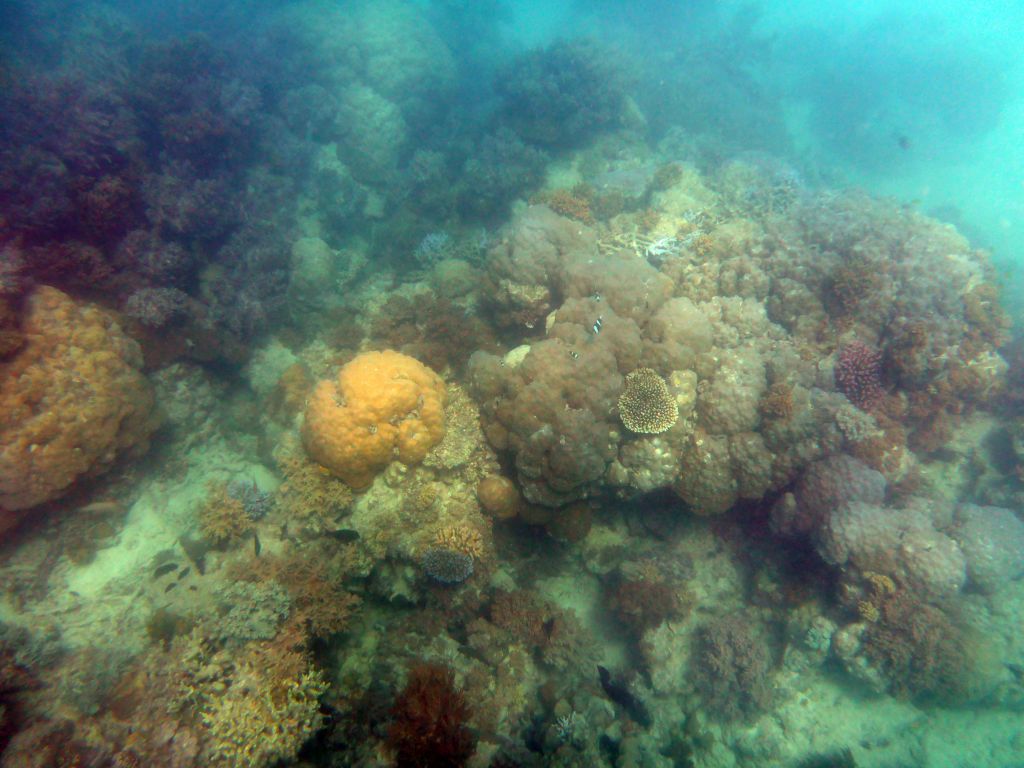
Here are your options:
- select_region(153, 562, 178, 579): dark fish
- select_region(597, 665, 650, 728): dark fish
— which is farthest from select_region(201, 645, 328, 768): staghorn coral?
select_region(597, 665, 650, 728): dark fish

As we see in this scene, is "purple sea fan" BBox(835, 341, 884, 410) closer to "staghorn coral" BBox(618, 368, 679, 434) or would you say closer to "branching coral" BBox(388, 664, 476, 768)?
"staghorn coral" BBox(618, 368, 679, 434)

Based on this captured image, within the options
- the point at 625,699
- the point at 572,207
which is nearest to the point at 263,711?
the point at 625,699

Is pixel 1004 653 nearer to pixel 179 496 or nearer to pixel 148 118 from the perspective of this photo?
pixel 179 496

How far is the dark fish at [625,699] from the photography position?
7.74 meters

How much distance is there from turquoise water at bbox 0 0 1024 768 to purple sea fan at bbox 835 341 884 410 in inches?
2.2

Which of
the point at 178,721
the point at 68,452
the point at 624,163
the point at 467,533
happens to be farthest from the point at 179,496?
the point at 624,163

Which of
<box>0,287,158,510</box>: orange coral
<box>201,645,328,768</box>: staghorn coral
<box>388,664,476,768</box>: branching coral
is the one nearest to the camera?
<box>201,645,328,768</box>: staghorn coral

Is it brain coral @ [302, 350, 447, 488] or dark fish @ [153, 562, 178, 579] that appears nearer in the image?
brain coral @ [302, 350, 447, 488]

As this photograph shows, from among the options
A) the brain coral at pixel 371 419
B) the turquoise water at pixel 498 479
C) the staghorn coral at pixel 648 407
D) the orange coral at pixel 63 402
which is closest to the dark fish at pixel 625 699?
the turquoise water at pixel 498 479

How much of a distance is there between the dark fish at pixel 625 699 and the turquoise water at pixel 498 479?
0.29ft

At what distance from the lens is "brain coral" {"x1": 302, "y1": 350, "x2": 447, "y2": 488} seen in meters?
6.16

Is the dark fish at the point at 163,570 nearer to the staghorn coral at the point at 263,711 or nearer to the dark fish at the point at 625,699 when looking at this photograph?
the staghorn coral at the point at 263,711

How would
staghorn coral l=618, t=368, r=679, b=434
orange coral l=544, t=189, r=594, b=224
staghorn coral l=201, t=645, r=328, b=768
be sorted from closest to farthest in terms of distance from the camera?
staghorn coral l=201, t=645, r=328, b=768 < staghorn coral l=618, t=368, r=679, b=434 < orange coral l=544, t=189, r=594, b=224

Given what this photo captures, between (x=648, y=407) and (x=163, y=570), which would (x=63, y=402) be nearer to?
(x=163, y=570)
